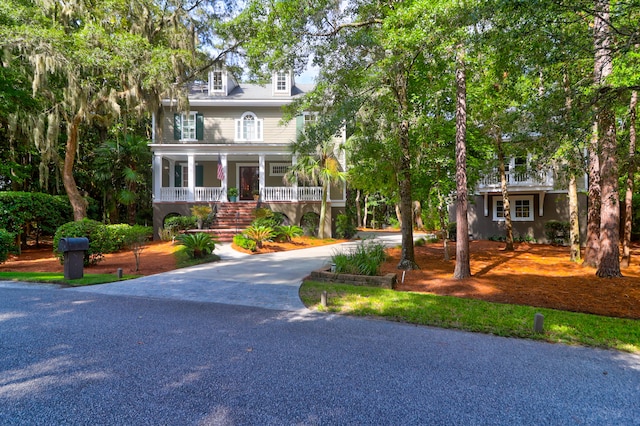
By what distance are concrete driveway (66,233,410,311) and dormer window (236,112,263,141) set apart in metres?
10.1

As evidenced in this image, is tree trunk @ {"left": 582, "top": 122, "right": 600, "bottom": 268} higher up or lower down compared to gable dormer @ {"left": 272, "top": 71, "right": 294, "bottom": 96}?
lower down

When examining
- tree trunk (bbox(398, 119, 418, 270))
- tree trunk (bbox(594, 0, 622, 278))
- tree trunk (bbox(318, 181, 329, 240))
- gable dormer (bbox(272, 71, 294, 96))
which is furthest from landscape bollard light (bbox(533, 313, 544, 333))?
gable dormer (bbox(272, 71, 294, 96))

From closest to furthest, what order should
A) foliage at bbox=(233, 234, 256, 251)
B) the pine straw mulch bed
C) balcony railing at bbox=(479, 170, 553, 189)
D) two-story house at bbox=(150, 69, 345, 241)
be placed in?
the pine straw mulch bed → foliage at bbox=(233, 234, 256, 251) → balcony railing at bbox=(479, 170, 553, 189) → two-story house at bbox=(150, 69, 345, 241)

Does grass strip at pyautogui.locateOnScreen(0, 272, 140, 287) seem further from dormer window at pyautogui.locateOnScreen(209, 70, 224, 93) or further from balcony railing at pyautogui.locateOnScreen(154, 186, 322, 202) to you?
dormer window at pyautogui.locateOnScreen(209, 70, 224, 93)

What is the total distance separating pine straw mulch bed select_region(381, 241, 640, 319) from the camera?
616cm

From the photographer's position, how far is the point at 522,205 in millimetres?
18016

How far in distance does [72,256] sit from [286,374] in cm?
731

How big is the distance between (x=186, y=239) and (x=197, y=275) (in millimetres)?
2448

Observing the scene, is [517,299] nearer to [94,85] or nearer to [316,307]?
[316,307]

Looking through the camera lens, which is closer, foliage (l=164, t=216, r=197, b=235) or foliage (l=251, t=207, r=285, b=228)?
foliage (l=251, t=207, r=285, b=228)

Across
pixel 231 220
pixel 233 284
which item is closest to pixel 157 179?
pixel 231 220

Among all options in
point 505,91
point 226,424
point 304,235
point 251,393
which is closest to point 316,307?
point 251,393

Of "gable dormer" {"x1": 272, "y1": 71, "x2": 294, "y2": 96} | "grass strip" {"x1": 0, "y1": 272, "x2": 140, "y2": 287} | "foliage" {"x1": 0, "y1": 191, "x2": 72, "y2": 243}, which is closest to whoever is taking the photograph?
"grass strip" {"x1": 0, "y1": 272, "x2": 140, "y2": 287}

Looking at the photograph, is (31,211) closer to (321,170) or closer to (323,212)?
→ (321,170)
